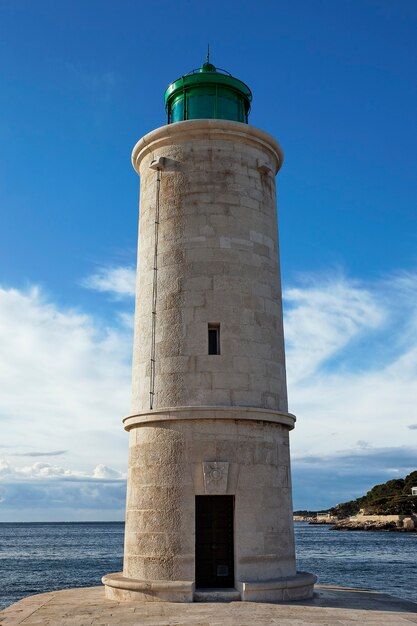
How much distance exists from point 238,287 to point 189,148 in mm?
3293

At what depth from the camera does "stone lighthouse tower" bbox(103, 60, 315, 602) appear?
449 inches

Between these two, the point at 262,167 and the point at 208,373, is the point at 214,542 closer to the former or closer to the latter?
the point at 208,373

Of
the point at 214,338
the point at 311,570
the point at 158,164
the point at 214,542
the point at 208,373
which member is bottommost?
the point at 311,570

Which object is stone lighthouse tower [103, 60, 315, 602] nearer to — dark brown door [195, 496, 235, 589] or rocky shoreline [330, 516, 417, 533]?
dark brown door [195, 496, 235, 589]

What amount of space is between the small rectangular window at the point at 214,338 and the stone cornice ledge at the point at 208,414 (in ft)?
3.99

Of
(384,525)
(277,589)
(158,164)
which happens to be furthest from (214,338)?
(384,525)

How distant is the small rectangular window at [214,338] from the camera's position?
40.6 ft

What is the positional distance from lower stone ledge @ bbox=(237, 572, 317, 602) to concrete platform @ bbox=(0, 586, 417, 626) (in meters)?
0.22

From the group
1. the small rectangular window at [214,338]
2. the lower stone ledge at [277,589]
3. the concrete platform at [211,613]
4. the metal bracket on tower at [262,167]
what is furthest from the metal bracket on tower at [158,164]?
the concrete platform at [211,613]

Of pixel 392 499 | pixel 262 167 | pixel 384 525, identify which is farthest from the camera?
pixel 392 499

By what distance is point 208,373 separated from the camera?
Result: 1209cm

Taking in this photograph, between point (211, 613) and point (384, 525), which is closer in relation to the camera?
point (211, 613)

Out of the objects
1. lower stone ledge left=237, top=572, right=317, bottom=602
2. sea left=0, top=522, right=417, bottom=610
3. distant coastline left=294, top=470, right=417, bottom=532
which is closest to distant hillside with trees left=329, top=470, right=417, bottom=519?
distant coastline left=294, top=470, right=417, bottom=532

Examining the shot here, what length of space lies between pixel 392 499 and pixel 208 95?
340 ft
